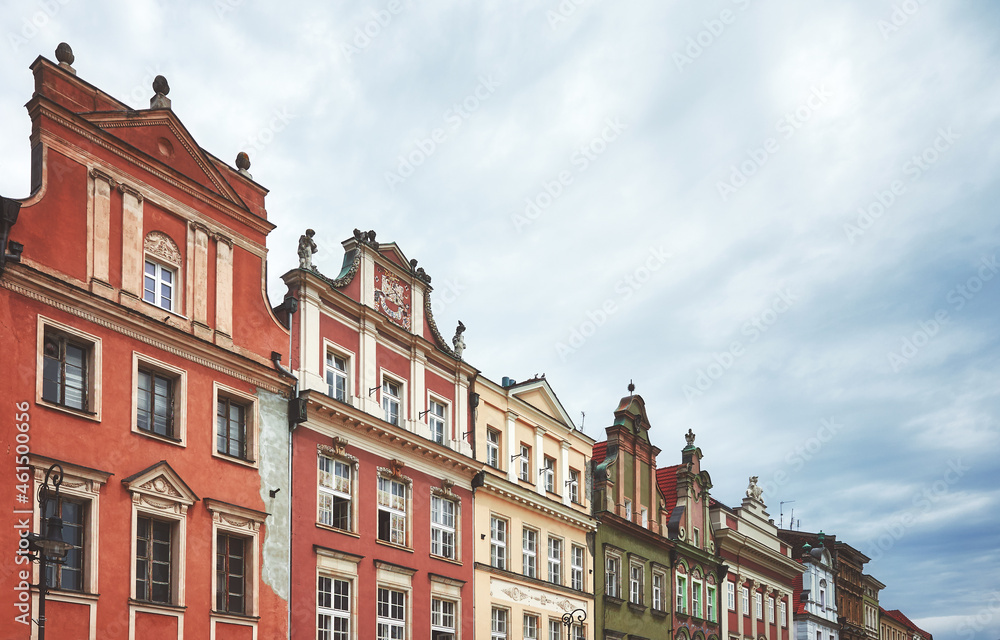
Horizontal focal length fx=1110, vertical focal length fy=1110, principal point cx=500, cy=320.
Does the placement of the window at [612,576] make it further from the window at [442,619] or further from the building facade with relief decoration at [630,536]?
the window at [442,619]

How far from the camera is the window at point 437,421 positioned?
36.6 metres

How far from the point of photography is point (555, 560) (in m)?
42.1

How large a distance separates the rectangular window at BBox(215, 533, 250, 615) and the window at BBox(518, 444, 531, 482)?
605 inches

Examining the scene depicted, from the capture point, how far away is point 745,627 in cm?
5822

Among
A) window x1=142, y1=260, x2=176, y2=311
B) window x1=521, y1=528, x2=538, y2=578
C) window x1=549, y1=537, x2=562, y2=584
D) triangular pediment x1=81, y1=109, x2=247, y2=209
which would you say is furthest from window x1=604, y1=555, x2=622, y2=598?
window x1=142, y1=260, x2=176, y2=311

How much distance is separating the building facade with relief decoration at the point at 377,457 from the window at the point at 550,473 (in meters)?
6.14

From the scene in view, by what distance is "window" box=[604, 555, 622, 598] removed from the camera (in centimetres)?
4502

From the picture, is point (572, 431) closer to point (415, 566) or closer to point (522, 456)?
point (522, 456)

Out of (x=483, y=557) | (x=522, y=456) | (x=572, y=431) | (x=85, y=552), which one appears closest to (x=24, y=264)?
(x=85, y=552)

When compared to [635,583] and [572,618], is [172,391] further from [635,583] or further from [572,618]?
[635,583]

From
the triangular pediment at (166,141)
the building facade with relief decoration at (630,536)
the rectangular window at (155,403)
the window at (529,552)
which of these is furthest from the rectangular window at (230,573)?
the building facade with relief decoration at (630,536)

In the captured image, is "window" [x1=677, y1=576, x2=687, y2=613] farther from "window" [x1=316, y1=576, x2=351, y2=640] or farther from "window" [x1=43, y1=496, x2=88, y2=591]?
"window" [x1=43, y1=496, x2=88, y2=591]

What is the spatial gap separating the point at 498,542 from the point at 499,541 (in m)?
0.13

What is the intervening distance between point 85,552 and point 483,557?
16.5 metres
